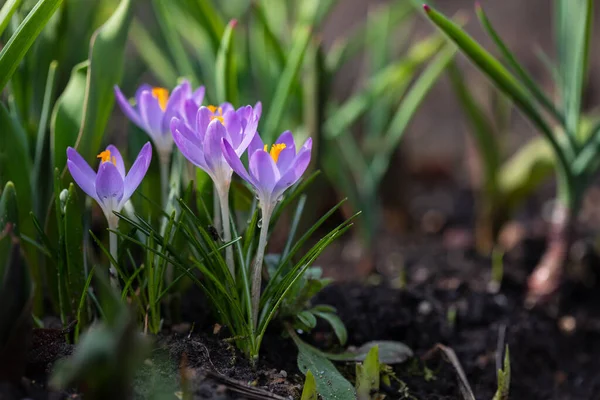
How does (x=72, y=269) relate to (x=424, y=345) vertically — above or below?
above

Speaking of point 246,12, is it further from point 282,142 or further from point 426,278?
point 282,142

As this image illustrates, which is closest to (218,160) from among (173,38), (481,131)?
(173,38)

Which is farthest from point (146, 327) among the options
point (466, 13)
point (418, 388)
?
point (466, 13)

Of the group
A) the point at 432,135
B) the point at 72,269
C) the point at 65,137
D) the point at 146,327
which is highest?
the point at 65,137

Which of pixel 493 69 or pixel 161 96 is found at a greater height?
pixel 161 96

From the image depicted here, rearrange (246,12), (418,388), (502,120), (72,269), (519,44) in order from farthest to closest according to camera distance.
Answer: (519,44), (246,12), (502,120), (418,388), (72,269)

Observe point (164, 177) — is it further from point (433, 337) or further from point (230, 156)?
point (433, 337)
